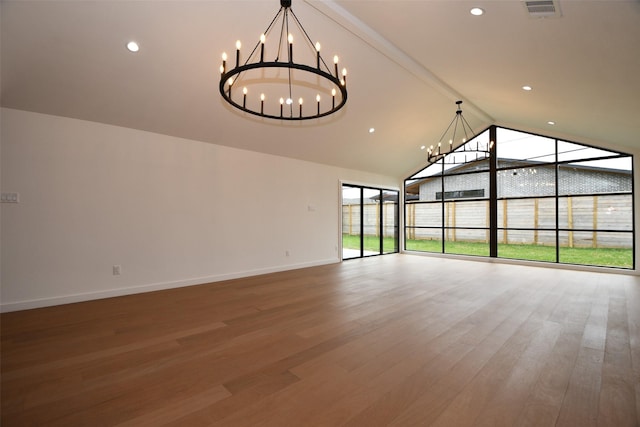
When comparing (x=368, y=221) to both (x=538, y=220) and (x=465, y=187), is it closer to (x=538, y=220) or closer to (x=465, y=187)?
(x=465, y=187)

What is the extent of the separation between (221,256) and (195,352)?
3089mm

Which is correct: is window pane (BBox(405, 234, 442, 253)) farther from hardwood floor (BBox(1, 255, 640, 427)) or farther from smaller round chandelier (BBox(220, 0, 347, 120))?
smaller round chandelier (BBox(220, 0, 347, 120))

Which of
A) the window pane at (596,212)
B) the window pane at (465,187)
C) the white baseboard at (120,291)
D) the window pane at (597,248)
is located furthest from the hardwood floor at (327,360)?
the window pane at (465,187)

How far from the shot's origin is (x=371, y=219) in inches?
352

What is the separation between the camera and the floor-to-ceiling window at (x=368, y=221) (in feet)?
27.1

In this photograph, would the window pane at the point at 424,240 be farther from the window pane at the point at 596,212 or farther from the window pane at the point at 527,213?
the window pane at the point at 596,212

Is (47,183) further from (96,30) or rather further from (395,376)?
(395,376)

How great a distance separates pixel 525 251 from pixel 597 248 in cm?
135

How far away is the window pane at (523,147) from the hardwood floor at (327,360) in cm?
392

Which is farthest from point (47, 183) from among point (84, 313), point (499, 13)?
point (499, 13)

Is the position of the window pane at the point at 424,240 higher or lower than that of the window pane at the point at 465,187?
lower

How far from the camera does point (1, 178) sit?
12.0 ft

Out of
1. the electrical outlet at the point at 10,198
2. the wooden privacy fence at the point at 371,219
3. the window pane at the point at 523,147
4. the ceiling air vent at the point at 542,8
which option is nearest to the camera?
the ceiling air vent at the point at 542,8

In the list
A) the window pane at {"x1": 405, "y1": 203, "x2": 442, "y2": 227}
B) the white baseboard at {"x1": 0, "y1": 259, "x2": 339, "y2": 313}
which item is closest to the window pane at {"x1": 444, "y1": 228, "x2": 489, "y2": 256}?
the window pane at {"x1": 405, "y1": 203, "x2": 442, "y2": 227}
